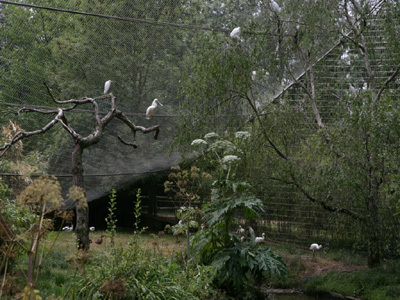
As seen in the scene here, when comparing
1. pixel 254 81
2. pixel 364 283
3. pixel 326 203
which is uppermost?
pixel 254 81

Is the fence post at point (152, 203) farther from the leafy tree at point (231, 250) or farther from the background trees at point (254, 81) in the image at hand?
the leafy tree at point (231, 250)

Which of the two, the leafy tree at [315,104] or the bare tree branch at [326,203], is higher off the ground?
the leafy tree at [315,104]

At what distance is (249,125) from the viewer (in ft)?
25.7

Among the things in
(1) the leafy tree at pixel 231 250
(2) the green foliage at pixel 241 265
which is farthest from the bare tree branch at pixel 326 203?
(2) the green foliage at pixel 241 265

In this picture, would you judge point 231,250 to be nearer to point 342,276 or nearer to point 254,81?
point 342,276

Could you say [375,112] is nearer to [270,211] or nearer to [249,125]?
[249,125]

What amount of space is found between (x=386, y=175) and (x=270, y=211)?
2.90m

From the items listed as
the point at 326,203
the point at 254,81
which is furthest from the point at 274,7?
the point at 326,203

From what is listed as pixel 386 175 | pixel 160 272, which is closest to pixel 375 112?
pixel 386 175

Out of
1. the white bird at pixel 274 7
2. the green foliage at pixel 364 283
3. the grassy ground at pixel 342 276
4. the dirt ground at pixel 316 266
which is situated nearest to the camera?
the green foliage at pixel 364 283

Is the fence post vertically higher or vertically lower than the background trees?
lower

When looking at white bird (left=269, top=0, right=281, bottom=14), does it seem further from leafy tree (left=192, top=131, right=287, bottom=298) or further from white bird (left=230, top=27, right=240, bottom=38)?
leafy tree (left=192, top=131, right=287, bottom=298)

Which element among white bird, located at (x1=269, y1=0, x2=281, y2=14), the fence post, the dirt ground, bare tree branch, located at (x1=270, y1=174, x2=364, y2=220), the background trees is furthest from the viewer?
the fence post

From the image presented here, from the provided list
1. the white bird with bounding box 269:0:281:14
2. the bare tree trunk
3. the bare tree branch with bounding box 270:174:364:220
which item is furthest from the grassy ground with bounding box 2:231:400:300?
the white bird with bounding box 269:0:281:14
